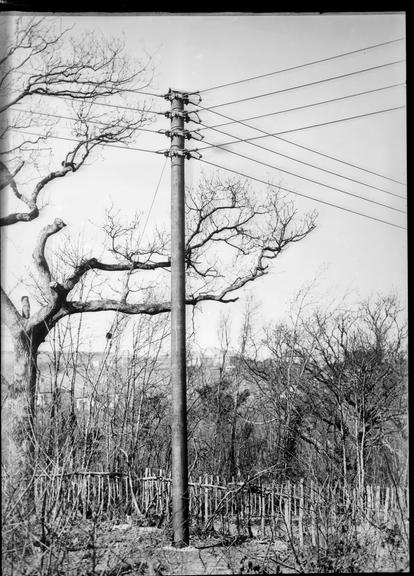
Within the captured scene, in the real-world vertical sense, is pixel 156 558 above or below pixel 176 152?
below

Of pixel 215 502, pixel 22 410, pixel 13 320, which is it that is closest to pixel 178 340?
Answer: pixel 22 410

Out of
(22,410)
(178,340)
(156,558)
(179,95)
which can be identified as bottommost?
(156,558)

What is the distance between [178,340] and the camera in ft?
23.0

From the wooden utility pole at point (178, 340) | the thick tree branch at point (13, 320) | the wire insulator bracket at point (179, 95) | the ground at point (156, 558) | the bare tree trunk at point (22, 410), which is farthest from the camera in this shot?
the thick tree branch at point (13, 320)

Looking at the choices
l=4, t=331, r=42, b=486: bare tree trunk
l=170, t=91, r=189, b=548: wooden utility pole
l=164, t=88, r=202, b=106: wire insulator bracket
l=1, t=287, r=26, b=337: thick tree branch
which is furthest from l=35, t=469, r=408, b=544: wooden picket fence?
l=164, t=88, r=202, b=106: wire insulator bracket

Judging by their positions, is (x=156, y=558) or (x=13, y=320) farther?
(x=13, y=320)

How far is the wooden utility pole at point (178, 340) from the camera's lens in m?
6.74

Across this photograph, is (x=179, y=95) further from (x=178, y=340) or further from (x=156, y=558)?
(x=156, y=558)

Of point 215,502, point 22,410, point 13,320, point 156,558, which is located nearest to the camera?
point 156,558

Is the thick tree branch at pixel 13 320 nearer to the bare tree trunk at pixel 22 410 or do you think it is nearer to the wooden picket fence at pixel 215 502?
the bare tree trunk at pixel 22 410

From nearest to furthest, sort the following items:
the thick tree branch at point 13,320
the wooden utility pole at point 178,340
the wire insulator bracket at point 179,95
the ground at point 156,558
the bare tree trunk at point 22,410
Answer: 1. the ground at point 156,558
2. the bare tree trunk at point 22,410
3. the wooden utility pole at point 178,340
4. the wire insulator bracket at point 179,95
5. the thick tree branch at point 13,320

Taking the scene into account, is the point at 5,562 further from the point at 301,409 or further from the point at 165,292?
the point at 301,409

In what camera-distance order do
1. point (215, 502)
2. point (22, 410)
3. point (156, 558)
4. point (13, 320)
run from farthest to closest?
point (215, 502) < point (13, 320) < point (22, 410) < point (156, 558)

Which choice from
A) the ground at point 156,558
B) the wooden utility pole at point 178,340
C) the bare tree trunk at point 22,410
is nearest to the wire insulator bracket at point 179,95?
the wooden utility pole at point 178,340
